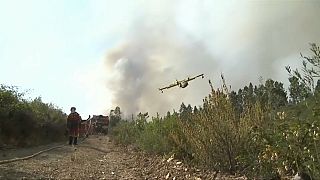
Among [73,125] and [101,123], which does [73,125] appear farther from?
[101,123]

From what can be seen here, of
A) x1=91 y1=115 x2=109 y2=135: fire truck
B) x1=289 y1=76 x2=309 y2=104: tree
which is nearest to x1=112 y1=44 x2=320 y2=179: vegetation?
x1=289 y1=76 x2=309 y2=104: tree

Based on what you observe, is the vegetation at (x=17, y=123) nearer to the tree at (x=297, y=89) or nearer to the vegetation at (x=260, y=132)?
the vegetation at (x=260, y=132)

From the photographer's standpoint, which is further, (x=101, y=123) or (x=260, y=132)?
(x=101, y=123)

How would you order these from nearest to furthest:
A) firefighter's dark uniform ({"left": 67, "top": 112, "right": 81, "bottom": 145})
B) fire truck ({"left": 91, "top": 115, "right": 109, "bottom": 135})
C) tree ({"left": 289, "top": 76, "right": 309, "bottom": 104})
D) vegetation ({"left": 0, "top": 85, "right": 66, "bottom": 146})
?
1. tree ({"left": 289, "top": 76, "right": 309, "bottom": 104})
2. vegetation ({"left": 0, "top": 85, "right": 66, "bottom": 146})
3. firefighter's dark uniform ({"left": 67, "top": 112, "right": 81, "bottom": 145})
4. fire truck ({"left": 91, "top": 115, "right": 109, "bottom": 135})

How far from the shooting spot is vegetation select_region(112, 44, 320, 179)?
4.96m

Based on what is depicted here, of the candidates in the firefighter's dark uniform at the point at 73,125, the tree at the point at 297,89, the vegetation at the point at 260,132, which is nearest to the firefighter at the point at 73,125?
the firefighter's dark uniform at the point at 73,125

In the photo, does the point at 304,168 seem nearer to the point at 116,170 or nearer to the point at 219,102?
the point at 219,102

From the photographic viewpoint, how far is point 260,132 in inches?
262

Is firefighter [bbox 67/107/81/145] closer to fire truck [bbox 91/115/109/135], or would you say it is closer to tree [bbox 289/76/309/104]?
tree [bbox 289/76/309/104]

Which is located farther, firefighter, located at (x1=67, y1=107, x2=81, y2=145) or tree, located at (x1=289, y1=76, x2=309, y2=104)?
firefighter, located at (x1=67, y1=107, x2=81, y2=145)

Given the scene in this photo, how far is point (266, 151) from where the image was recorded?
6.10 m

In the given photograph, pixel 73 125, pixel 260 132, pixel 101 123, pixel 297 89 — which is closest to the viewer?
pixel 297 89

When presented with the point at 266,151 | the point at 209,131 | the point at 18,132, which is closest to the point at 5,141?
the point at 18,132

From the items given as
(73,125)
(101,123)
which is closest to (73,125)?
(73,125)
